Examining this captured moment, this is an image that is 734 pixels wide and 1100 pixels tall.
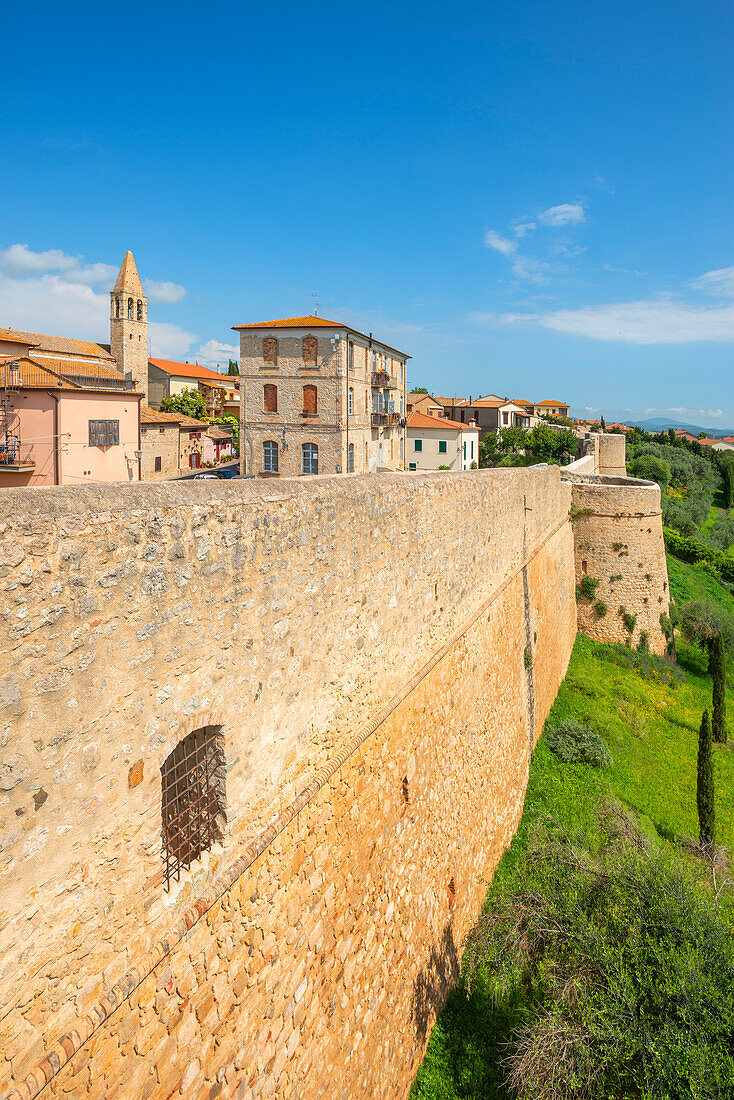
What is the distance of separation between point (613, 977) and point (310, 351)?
72.5ft

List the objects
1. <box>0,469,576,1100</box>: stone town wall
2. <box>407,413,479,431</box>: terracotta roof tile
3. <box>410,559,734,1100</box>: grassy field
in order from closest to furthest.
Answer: <box>0,469,576,1100</box>: stone town wall, <box>410,559,734,1100</box>: grassy field, <box>407,413,479,431</box>: terracotta roof tile

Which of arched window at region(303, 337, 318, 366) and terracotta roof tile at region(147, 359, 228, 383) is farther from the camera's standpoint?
terracotta roof tile at region(147, 359, 228, 383)

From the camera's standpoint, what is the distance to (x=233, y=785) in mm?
3418

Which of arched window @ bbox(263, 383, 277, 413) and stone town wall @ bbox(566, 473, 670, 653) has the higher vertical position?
arched window @ bbox(263, 383, 277, 413)

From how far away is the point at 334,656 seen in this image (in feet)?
14.7

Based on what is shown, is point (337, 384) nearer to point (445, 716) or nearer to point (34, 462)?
point (34, 462)

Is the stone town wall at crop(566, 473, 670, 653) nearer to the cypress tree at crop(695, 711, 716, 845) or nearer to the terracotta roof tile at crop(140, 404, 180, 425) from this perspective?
the cypress tree at crop(695, 711, 716, 845)

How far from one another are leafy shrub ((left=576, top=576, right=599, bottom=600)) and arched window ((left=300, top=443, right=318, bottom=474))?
10.8m

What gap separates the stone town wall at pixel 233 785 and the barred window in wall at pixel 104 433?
9.37 m

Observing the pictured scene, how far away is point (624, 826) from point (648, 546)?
1211 centimetres

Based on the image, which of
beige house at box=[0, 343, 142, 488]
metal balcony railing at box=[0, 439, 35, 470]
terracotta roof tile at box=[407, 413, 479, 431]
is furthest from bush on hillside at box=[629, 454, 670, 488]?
metal balcony railing at box=[0, 439, 35, 470]

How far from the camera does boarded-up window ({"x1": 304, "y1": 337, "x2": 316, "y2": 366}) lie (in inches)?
948

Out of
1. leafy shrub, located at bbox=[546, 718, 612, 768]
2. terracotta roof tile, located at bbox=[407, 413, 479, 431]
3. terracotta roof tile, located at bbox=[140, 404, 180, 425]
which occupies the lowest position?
leafy shrub, located at bbox=[546, 718, 612, 768]

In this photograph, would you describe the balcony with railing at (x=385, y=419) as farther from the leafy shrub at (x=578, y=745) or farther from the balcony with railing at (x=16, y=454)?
the leafy shrub at (x=578, y=745)
